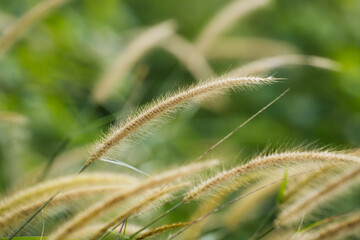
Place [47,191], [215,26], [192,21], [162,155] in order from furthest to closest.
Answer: [192,21]
[162,155]
[215,26]
[47,191]

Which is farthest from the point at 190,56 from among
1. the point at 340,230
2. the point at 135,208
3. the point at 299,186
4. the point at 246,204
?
the point at 135,208

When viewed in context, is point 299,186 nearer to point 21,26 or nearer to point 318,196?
point 318,196

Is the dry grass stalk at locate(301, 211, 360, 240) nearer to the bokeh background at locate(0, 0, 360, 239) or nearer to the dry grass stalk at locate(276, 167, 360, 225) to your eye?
the dry grass stalk at locate(276, 167, 360, 225)

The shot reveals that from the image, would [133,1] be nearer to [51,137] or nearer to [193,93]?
[51,137]

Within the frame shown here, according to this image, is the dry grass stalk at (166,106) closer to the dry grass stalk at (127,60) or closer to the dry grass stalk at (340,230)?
the dry grass stalk at (340,230)

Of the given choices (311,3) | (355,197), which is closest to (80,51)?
(355,197)

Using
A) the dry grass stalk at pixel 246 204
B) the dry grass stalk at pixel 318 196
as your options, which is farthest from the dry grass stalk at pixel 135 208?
the dry grass stalk at pixel 246 204
